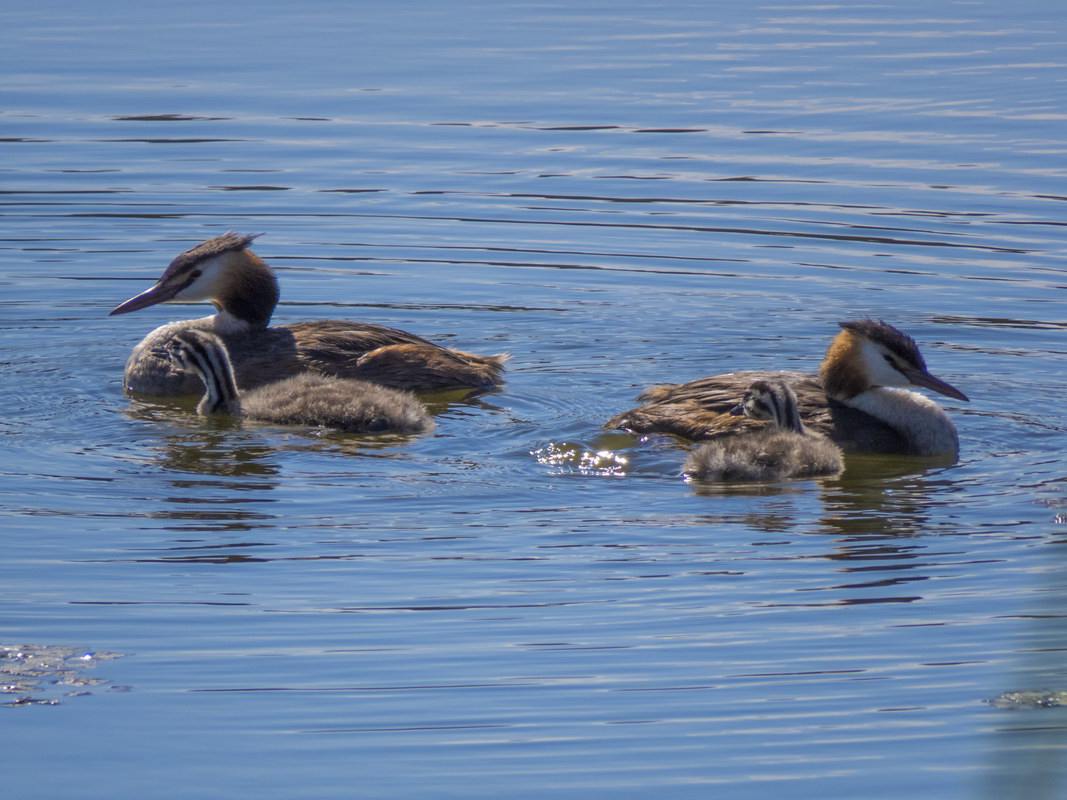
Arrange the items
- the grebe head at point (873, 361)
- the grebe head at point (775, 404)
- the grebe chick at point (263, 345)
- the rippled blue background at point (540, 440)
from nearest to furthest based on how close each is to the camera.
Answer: the rippled blue background at point (540, 440)
the grebe head at point (775, 404)
the grebe head at point (873, 361)
the grebe chick at point (263, 345)

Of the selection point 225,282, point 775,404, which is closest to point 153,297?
point 225,282

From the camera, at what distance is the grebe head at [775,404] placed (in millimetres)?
8773

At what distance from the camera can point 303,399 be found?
943 cm

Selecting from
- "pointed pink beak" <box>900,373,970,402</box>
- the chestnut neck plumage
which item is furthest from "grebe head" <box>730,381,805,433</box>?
"pointed pink beak" <box>900,373,970,402</box>

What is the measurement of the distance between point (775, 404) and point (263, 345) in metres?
3.37

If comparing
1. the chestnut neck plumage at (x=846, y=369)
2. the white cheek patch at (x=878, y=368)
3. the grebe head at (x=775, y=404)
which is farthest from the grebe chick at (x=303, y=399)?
the white cheek patch at (x=878, y=368)

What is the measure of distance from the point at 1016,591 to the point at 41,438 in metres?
4.97

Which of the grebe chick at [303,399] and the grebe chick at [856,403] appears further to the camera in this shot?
the grebe chick at [303,399]

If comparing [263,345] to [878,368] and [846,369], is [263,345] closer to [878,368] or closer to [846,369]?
[846,369]

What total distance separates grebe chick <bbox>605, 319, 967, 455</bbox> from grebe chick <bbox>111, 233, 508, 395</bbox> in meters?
1.42

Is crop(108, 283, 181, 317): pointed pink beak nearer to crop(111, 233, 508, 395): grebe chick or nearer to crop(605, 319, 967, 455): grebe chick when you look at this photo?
crop(111, 233, 508, 395): grebe chick

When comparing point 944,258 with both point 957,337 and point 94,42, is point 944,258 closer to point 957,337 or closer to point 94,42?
point 957,337

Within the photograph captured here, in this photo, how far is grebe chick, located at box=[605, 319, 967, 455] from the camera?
29.9 ft

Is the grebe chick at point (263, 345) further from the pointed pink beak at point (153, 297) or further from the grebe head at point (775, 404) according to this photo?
the grebe head at point (775, 404)
